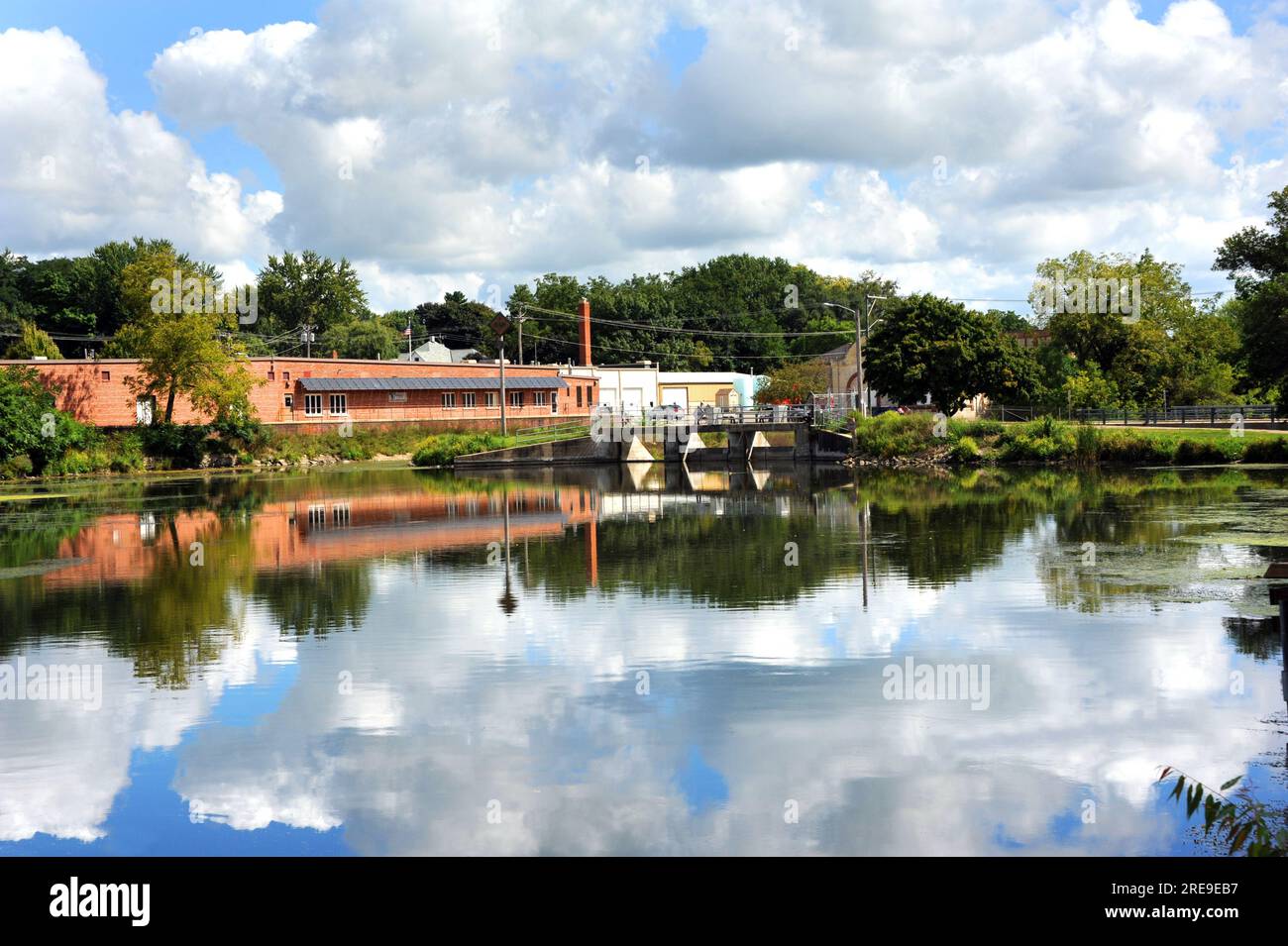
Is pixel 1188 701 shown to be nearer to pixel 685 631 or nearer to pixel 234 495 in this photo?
pixel 685 631

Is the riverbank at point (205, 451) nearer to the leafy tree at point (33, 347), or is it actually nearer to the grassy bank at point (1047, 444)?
the grassy bank at point (1047, 444)

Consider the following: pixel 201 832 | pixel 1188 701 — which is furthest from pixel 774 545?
pixel 201 832

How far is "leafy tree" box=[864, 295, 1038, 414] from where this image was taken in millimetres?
63156

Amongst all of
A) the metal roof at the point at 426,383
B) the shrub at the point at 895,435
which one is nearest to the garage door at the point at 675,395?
the metal roof at the point at 426,383

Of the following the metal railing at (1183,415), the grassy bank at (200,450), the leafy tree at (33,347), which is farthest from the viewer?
the leafy tree at (33,347)

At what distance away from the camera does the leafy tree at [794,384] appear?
321 feet

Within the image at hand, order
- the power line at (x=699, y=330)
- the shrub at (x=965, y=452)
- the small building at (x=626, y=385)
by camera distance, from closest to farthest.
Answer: the shrub at (x=965, y=452) → the small building at (x=626, y=385) → the power line at (x=699, y=330)

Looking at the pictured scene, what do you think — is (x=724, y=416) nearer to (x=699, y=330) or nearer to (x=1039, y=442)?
(x=1039, y=442)

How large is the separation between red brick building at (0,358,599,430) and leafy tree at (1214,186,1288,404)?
44699mm

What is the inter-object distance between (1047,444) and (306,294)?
8961 centimetres

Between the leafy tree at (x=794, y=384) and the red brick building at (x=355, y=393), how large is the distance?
1619 centimetres

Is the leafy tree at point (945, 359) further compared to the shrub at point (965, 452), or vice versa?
the leafy tree at point (945, 359)
